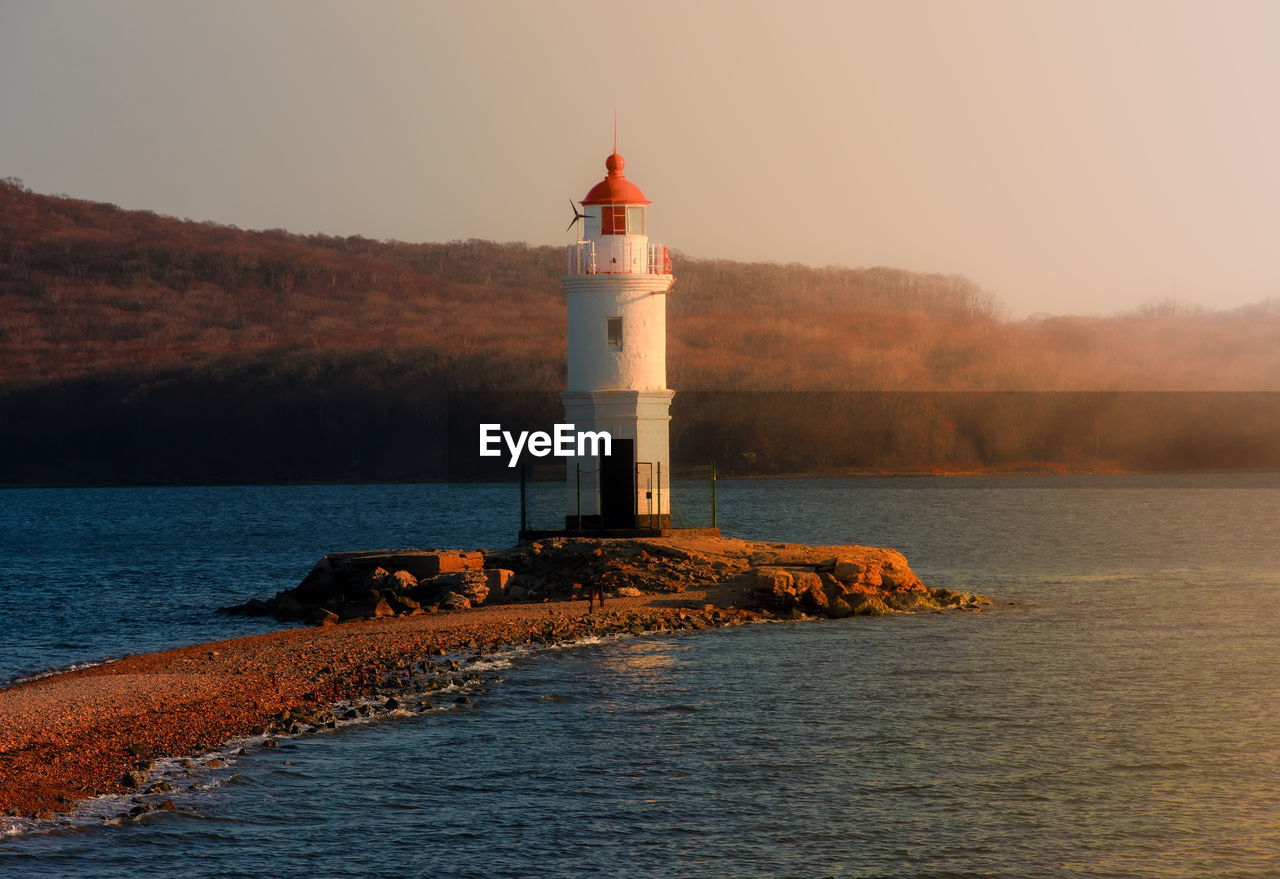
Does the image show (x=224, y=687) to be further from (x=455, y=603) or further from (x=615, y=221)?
(x=615, y=221)

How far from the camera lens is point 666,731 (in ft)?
56.6

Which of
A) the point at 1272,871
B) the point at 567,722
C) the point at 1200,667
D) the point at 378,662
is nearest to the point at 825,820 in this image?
the point at 1272,871

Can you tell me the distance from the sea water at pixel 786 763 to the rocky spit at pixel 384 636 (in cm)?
84

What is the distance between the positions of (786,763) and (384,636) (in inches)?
413

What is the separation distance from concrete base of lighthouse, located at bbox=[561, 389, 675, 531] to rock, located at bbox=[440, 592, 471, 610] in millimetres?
3623

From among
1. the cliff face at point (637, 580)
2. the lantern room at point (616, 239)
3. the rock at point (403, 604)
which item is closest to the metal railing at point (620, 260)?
the lantern room at point (616, 239)

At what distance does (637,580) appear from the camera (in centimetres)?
2864

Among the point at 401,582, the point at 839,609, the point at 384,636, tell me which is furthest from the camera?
the point at 401,582

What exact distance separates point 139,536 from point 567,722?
6264 centimetres

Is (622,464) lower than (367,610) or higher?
higher

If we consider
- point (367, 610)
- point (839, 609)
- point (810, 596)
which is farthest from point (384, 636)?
point (839, 609)

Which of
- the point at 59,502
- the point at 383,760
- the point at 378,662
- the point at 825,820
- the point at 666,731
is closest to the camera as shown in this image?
the point at 825,820

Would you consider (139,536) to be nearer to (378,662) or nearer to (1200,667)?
(378,662)

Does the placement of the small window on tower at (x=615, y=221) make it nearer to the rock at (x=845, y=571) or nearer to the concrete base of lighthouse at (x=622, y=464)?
the concrete base of lighthouse at (x=622, y=464)
